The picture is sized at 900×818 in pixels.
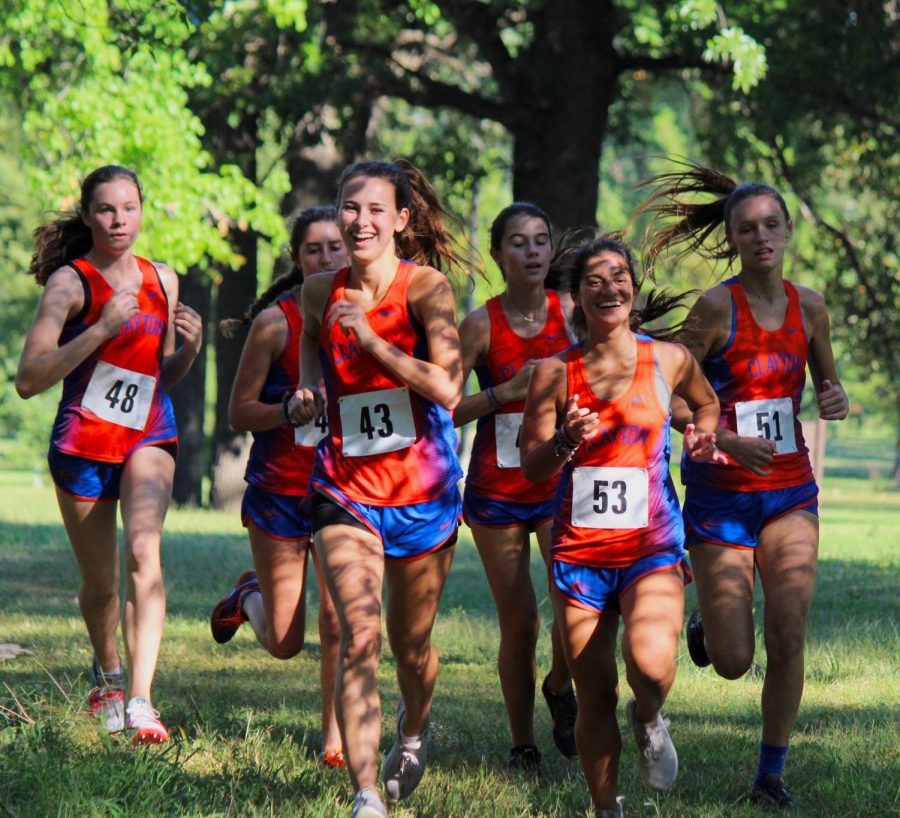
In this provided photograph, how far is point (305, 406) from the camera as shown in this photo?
16.8 ft

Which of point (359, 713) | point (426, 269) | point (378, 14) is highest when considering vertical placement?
point (378, 14)

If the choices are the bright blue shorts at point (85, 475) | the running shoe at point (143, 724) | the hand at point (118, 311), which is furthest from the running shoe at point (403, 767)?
the hand at point (118, 311)

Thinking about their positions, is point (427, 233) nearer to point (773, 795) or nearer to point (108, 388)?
point (108, 388)

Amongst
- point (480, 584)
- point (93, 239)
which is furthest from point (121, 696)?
point (480, 584)

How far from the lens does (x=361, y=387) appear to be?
5121mm

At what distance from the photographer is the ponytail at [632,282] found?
5133 mm

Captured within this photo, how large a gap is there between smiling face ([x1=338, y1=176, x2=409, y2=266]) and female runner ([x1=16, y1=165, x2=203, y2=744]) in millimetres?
1170

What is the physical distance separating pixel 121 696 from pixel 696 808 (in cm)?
246

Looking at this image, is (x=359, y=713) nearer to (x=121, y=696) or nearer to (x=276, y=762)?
(x=276, y=762)

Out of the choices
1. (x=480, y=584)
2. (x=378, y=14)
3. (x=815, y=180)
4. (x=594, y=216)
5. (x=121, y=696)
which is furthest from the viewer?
(x=815, y=180)

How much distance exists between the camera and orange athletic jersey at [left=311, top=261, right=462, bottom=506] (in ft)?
16.7

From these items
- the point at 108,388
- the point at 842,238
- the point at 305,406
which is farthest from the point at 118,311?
the point at 842,238

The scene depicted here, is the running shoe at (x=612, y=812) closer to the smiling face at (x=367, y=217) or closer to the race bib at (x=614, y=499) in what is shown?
the race bib at (x=614, y=499)

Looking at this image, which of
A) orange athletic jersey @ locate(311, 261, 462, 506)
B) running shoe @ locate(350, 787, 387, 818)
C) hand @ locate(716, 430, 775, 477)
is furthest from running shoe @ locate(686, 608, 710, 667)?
running shoe @ locate(350, 787, 387, 818)
